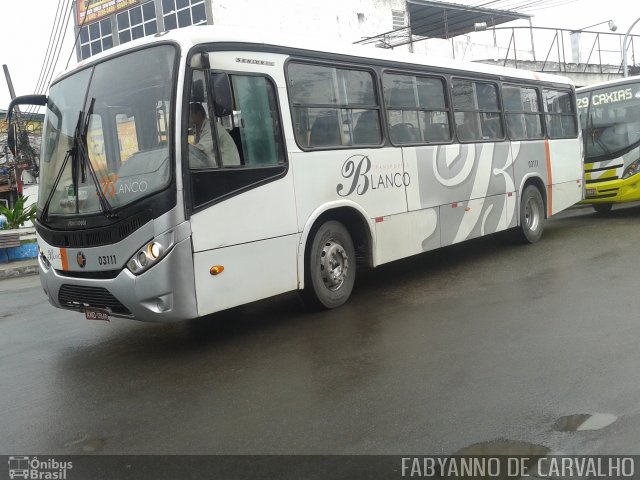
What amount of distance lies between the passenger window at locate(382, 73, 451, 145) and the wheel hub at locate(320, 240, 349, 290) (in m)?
1.71

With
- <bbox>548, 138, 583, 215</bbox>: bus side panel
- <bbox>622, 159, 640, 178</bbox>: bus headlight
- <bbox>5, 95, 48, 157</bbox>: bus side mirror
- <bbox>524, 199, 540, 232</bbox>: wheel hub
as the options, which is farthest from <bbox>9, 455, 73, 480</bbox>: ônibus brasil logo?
<bbox>622, 159, 640, 178</bbox>: bus headlight

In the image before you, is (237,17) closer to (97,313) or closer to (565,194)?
(565,194)

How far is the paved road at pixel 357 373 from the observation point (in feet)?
12.9

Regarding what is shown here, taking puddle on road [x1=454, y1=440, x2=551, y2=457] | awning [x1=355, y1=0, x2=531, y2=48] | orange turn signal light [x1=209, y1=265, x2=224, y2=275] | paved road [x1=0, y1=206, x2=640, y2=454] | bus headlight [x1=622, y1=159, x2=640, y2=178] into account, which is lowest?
puddle on road [x1=454, y1=440, x2=551, y2=457]

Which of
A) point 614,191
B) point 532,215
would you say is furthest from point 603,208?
point 532,215

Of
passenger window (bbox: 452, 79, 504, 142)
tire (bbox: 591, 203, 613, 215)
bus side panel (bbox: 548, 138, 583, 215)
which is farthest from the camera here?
tire (bbox: 591, 203, 613, 215)

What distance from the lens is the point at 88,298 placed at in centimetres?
602

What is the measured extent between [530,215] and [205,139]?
6.98m

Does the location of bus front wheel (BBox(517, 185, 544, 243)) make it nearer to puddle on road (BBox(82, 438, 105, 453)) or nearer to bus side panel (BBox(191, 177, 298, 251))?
bus side panel (BBox(191, 177, 298, 251))

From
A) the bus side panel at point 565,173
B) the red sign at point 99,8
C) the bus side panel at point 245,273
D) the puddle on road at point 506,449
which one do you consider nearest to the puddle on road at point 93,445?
the bus side panel at point 245,273

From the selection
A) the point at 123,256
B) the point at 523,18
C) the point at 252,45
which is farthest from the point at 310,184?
the point at 523,18

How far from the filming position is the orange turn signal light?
583 cm

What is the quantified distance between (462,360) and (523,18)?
33.6 meters

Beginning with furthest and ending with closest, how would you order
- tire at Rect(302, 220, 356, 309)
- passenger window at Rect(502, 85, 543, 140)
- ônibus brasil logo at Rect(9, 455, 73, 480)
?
passenger window at Rect(502, 85, 543, 140)
tire at Rect(302, 220, 356, 309)
ônibus brasil logo at Rect(9, 455, 73, 480)
